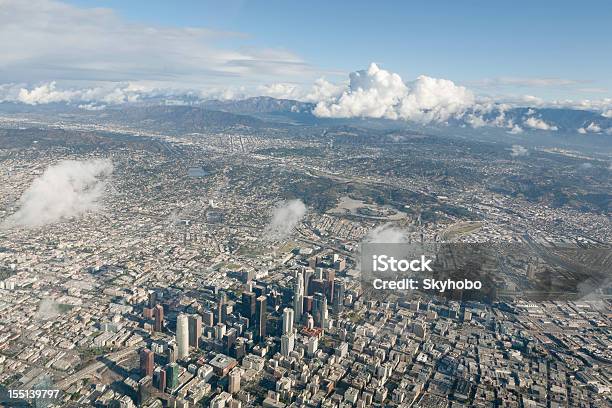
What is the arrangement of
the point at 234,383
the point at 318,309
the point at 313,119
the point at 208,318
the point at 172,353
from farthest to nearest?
the point at 313,119 < the point at 318,309 < the point at 208,318 < the point at 172,353 < the point at 234,383

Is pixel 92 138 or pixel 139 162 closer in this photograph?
pixel 139 162

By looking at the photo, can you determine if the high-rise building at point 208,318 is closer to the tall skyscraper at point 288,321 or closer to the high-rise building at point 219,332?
the high-rise building at point 219,332

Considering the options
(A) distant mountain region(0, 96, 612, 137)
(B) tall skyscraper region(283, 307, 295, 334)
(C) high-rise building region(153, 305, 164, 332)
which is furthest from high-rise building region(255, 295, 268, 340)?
(A) distant mountain region(0, 96, 612, 137)

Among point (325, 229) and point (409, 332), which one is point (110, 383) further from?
point (325, 229)

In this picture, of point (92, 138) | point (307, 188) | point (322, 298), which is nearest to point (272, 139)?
point (92, 138)

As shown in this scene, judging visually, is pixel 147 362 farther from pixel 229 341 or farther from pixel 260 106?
pixel 260 106

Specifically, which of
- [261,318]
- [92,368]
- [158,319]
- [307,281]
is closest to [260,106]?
[307,281]

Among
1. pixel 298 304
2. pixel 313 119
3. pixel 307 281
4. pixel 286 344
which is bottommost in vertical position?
pixel 286 344
